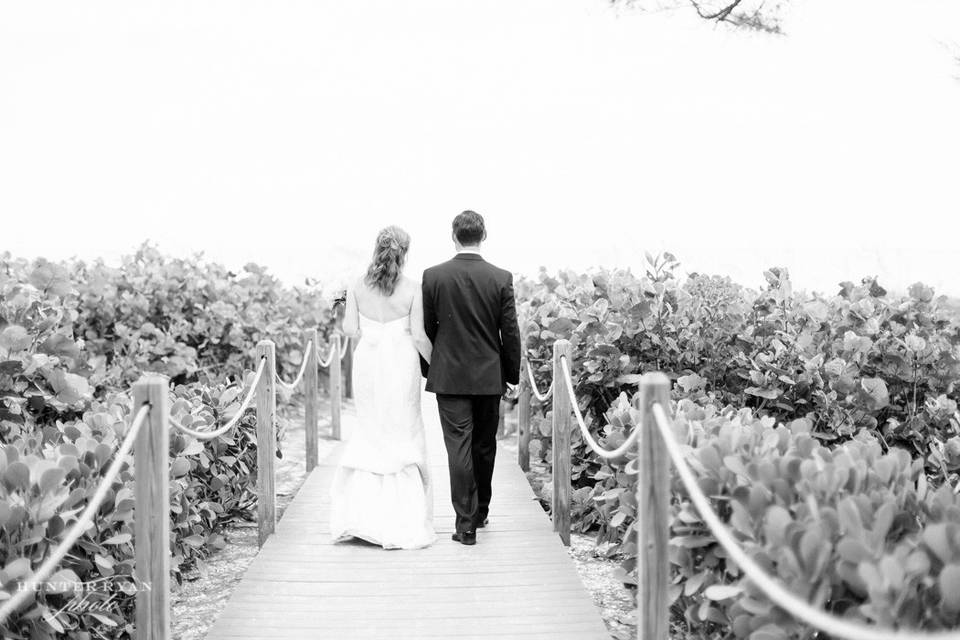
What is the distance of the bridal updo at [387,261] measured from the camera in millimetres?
5559

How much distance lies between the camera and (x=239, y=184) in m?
32.8

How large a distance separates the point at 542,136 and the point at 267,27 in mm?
10323

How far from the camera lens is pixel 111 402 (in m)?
5.28

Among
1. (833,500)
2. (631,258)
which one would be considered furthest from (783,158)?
(833,500)

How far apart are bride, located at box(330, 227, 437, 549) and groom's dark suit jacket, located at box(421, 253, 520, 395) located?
22cm

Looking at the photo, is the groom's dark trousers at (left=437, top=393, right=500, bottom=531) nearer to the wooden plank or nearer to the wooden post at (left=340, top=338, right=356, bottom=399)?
the wooden plank

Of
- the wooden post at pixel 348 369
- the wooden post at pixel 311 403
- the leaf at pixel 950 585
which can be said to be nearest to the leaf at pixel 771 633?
the leaf at pixel 950 585

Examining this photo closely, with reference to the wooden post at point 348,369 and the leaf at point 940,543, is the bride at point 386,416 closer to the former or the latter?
the leaf at point 940,543

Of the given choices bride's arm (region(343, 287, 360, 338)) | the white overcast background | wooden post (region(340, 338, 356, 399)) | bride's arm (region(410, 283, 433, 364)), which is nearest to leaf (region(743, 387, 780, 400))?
bride's arm (region(410, 283, 433, 364))

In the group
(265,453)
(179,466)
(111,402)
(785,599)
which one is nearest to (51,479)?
(179,466)

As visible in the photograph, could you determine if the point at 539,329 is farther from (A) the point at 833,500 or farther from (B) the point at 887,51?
(B) the point at 887,51

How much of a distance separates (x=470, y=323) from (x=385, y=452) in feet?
3.08

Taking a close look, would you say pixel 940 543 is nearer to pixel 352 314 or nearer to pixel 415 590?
pixel 415 590

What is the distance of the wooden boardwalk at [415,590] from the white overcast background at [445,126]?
20158mm
